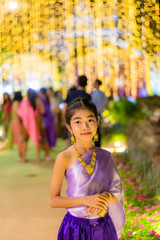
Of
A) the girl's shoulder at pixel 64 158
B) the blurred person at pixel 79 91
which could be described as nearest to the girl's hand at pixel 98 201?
the girl's shoulder at pixel 64 158

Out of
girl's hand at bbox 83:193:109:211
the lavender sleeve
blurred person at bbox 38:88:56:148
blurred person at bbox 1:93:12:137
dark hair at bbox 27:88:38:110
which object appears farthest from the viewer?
blurred person at bbox 1:93:12:137

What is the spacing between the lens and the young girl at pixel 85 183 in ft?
7.78

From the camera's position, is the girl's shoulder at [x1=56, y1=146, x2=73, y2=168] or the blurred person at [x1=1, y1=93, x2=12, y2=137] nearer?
the girl's shoulder at [x1=56, y1=146, x2=73, y2=168]

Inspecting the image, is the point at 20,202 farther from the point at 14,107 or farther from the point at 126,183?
the point at 14,107

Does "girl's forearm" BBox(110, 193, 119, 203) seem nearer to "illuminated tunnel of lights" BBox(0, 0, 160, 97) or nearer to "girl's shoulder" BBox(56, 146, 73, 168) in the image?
"girl's shoulder" BBox(56, 146, 73, 168)

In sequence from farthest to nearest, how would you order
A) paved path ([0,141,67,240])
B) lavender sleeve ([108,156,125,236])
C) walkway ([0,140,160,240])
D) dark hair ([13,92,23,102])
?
dark hair ([13,92,23,102]) < paved path ([0,141,67,240]) < walkway ([0,140,160,240]) < lavender sleeve ([108,156,125,236])

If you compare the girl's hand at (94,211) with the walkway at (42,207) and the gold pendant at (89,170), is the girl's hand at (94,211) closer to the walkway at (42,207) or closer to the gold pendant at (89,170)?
the gold pendant at (89,170)

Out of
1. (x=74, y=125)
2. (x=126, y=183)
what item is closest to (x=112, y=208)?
(x=74, y=125)

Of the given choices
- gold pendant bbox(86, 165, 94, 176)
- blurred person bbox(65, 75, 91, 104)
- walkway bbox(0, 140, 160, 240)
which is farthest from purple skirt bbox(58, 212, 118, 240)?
blurred person bbox(65, 75, 91, 104)

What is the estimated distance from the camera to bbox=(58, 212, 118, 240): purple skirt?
2.43m

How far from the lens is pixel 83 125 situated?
245 centimetres

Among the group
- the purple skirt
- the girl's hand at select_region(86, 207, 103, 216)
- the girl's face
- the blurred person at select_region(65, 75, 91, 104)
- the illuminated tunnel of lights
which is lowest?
the purple skirt

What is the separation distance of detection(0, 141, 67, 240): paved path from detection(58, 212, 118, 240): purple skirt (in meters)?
1.71

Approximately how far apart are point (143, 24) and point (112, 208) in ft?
32.3
